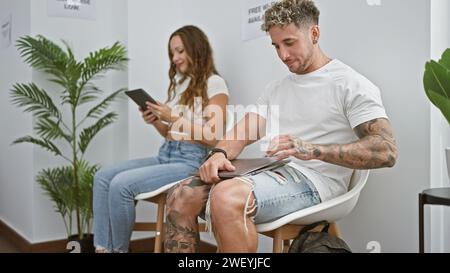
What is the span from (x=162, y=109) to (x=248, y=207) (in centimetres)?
100

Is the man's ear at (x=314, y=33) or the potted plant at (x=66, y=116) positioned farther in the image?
the potted plant at (x=66, y=116)

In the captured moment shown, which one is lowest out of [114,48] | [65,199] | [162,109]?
[65,199]

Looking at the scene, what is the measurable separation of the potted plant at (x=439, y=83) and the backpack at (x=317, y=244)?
480 mm

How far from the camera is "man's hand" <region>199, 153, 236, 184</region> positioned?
1390mm

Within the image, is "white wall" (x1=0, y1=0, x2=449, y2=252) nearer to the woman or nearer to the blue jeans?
the woman

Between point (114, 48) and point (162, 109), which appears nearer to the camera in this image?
point (162, 109)

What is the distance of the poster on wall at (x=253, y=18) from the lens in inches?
85.2

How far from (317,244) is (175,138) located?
1.00 meters

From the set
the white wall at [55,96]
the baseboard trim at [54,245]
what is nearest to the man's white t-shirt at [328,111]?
the baseboard trim at [54,245]

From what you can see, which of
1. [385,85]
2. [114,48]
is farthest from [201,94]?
[385,85]

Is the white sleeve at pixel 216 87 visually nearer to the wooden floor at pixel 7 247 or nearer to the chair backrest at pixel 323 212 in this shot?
the chair backrest at pixel 323 212

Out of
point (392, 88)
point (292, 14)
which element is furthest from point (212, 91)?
point (392, 88)

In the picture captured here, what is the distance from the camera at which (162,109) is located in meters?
2.13
